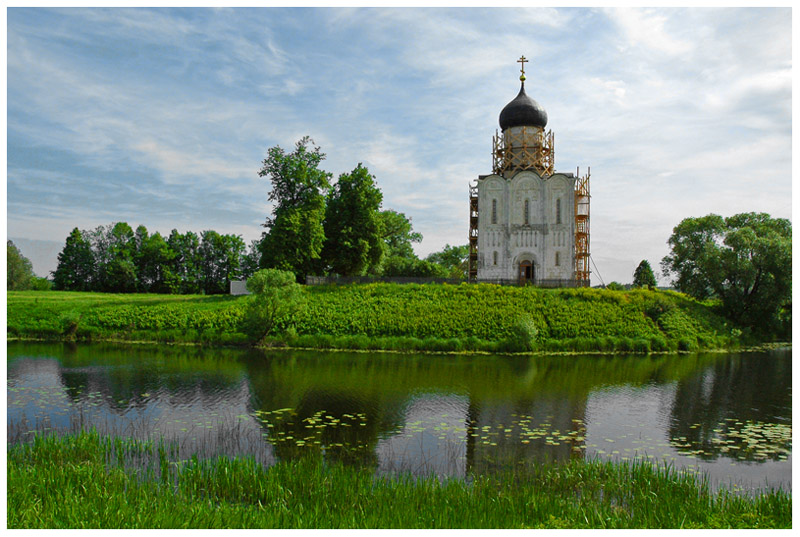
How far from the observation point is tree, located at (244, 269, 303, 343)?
30.0 m

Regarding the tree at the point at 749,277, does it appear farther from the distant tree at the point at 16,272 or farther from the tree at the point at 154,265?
the distant tree at the point at 16,272

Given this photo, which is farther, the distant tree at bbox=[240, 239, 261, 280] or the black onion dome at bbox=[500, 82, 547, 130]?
the distant tree at bbox=[240, 239, 261, 280]

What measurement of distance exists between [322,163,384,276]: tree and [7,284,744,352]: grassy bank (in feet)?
22.8

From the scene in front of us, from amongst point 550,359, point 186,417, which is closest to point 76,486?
point 186,417

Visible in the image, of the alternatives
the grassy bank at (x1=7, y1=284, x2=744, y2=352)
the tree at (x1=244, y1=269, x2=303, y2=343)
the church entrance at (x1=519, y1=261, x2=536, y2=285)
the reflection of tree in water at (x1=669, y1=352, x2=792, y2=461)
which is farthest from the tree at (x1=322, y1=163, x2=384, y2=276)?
the reflection of tree in water at (x1=669, y1=352, x2=792, y2=461)

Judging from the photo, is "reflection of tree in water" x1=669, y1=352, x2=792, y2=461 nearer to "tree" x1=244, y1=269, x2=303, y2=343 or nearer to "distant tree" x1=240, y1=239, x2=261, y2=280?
"tree" x1=244, y1=269, x2=303, y2=343

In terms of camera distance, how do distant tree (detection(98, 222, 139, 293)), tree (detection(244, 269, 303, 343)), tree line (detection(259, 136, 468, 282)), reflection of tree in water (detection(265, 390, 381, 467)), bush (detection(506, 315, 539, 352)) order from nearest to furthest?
reflection of tree in water (detection(265, 390, 381, 467))
bush (detection(506, 315, 539, 352))
tree (detection(244, 269, 303, 343))
tree line (detection(259, 136, 468, 282))
distant tree (detection(98, 222, 139, 293))

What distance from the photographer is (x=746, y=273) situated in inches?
1426

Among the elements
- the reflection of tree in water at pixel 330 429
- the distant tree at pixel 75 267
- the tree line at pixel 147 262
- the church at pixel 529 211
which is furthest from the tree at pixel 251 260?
the reflection of tree in water at pixel 330 429

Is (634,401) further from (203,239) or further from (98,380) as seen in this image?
(203,239)

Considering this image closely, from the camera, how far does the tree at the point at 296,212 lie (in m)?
40.2

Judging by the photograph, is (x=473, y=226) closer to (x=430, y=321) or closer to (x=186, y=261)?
(x=430, y=321)

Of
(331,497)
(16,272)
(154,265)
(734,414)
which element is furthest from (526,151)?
(16,272)

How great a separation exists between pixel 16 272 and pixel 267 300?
58.4 meters
